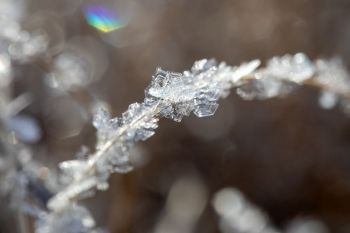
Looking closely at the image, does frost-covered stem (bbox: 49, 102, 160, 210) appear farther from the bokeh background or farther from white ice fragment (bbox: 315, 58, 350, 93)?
the bokeh background

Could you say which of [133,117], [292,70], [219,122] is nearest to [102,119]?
[133,117]

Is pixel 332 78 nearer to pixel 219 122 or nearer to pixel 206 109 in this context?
pixel 206 109

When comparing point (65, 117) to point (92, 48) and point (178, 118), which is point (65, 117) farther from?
point (178, 118)

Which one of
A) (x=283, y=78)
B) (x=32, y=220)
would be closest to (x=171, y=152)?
(x=32, y=220)

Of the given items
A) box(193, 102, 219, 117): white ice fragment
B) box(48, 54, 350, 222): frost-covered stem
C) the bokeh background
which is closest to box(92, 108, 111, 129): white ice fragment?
box(48, 54, 350, 222): frost-covered stem

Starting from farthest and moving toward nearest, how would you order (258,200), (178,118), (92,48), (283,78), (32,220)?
(92,48) → (258,200) → (32,220) → (283,78) → (178,118)

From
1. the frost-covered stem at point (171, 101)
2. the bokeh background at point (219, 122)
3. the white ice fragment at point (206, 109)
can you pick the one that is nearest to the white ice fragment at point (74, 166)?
the frost-covered stem at point (171, 101)

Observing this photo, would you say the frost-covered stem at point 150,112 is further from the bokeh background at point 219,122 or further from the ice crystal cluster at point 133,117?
the bokeh background at point 219,122

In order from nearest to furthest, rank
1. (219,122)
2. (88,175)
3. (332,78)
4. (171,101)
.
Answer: (171,101) < (88,175) < (332,78) < (219,122)
